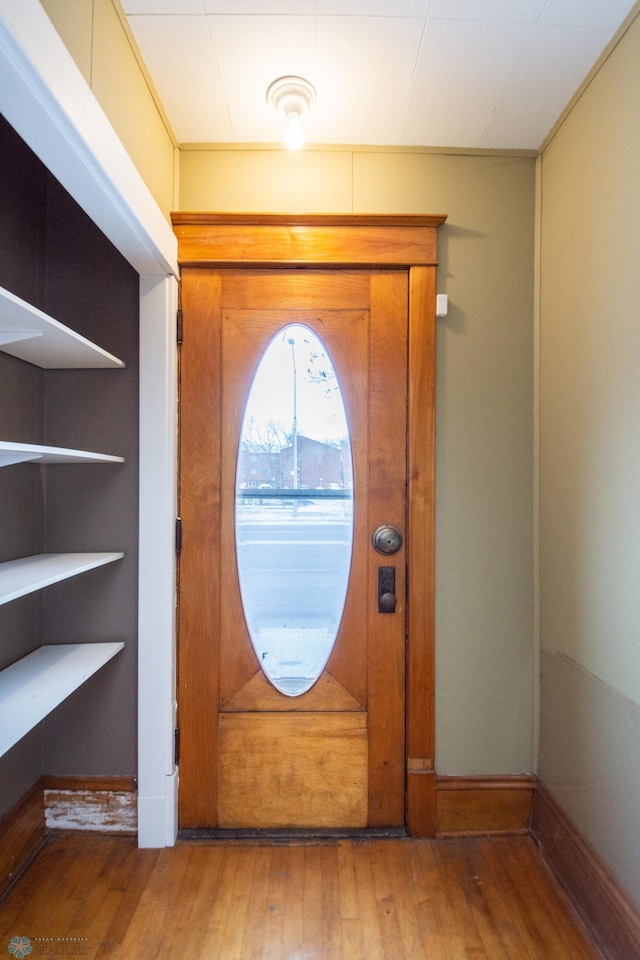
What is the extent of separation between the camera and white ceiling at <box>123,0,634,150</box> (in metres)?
1.31

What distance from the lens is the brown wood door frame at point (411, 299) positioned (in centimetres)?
175

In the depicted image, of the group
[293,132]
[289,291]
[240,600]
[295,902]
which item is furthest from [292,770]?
[293,132]

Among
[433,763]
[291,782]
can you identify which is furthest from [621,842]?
[291,782]

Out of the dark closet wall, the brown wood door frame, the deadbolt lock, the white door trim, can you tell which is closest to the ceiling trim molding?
the brown wood door frame

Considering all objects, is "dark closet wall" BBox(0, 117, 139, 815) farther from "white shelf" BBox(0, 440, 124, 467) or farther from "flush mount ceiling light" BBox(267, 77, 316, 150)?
"flush mount ceiling light" BBox(267, 77, 316, 150)

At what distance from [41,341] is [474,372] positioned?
4.86 ft

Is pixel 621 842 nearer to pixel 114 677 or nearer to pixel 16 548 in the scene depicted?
pixel 114 677

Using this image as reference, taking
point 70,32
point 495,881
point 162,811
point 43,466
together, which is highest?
point 70,32

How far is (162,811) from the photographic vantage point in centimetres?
168

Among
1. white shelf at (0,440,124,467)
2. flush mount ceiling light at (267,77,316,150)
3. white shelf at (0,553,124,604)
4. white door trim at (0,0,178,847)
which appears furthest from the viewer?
white door trim at (0,0,178,847)

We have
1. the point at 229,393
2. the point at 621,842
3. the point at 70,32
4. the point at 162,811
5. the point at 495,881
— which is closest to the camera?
the point at 70,32

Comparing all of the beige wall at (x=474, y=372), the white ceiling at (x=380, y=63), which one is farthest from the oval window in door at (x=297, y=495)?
the white ceiling at (x=380, y=63)

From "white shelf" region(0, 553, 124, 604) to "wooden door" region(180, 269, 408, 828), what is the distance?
339mm

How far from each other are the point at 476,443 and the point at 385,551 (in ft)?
1.78
